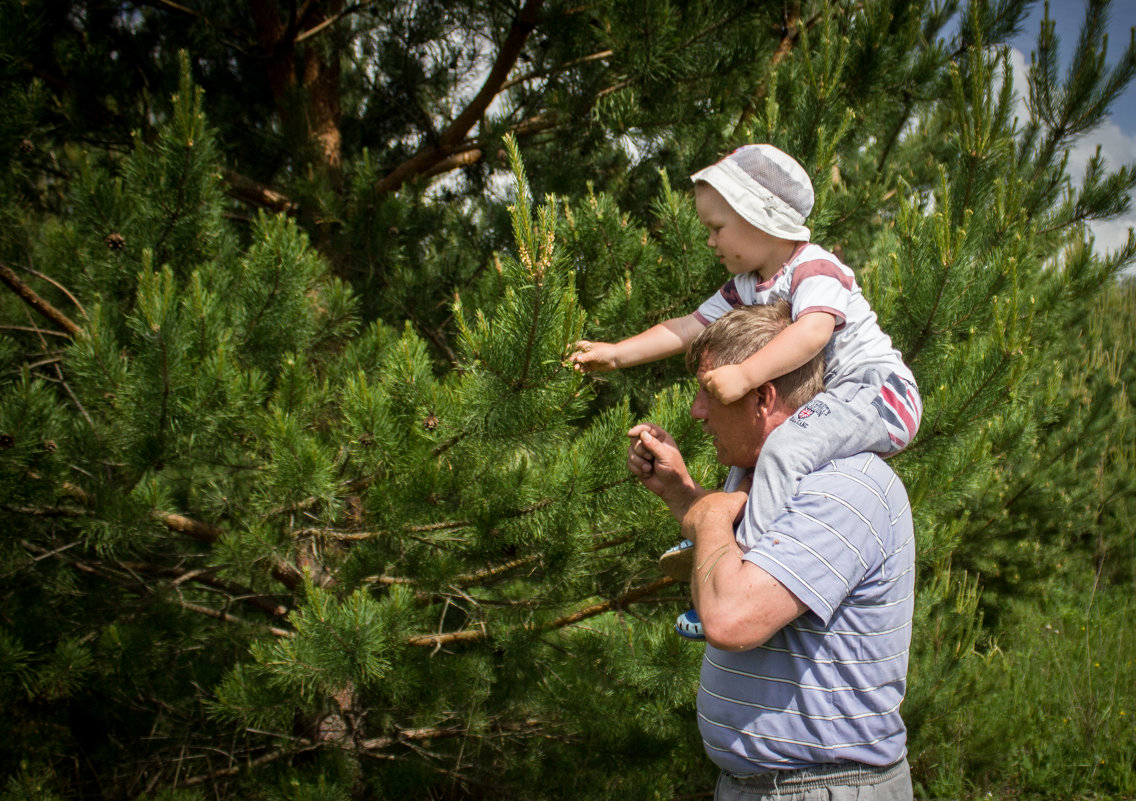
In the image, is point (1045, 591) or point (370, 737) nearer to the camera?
point (370, 737)

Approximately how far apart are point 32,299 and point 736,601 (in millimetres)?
2661

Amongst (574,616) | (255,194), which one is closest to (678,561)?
(574,616)

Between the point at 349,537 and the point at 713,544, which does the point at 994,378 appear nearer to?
the point at 713,544

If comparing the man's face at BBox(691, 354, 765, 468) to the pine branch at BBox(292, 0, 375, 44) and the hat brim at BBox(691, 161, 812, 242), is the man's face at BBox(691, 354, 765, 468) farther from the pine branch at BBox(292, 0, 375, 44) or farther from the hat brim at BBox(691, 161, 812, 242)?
the pine branch at BBox(292, 0, 375, 44)

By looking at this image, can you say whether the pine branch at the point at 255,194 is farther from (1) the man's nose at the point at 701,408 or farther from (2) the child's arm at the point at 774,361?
(2) the child's arm at the point at 774,361

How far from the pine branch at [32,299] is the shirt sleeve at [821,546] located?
2335 mm

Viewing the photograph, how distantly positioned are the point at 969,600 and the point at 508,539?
320cm

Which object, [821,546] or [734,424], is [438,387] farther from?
[821,546]

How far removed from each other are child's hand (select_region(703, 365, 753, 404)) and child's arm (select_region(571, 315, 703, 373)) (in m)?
0.41

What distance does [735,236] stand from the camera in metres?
1.73

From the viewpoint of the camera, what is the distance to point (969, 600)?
14.0ft

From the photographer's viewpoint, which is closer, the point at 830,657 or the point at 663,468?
the point at 830,657

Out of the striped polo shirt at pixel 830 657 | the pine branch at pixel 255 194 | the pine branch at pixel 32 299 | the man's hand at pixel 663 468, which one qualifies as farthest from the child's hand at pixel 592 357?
the pine branch at pixel 255 194

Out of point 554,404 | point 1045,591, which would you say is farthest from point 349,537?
point 1045,591
